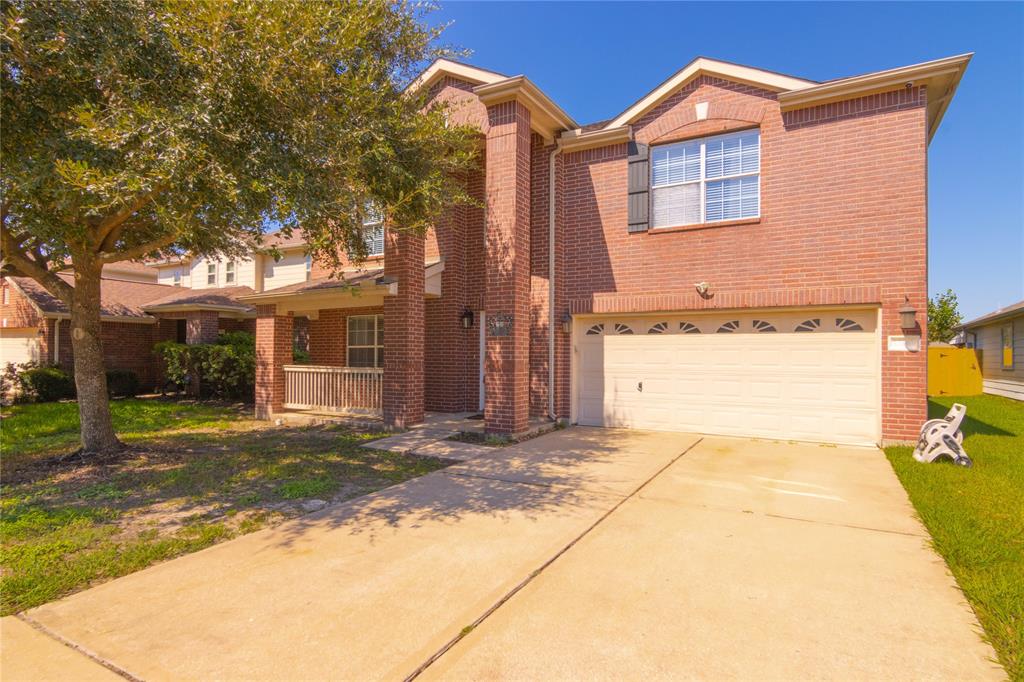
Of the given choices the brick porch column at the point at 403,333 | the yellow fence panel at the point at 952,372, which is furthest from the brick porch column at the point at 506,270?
the yellow fence panel at the point at 952,372

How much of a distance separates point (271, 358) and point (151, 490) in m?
6.32

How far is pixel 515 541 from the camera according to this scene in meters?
4.41

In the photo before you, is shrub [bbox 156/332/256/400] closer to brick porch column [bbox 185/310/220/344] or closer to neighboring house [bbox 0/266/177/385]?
brick porch column [bbox 185/310/220/344]

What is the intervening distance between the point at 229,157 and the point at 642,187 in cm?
759

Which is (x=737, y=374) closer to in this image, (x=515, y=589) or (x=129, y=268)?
(x=515, y=589)

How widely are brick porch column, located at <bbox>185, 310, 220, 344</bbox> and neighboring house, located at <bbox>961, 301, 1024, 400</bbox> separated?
25508 millimetres

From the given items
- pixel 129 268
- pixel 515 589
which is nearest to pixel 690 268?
pixel 515 589

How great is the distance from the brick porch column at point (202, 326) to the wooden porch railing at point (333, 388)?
6.15m

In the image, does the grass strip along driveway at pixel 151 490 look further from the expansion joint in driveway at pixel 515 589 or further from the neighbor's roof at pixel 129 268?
the neighbor's roof at pixel 129 268

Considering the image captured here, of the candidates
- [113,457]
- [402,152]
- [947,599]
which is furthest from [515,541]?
[113,457]

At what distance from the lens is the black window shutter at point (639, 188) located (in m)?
10.2

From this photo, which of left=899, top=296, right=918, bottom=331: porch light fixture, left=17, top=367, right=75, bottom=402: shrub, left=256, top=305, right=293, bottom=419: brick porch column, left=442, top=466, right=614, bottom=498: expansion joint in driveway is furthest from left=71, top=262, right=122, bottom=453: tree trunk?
left=899, top=296, right=918, bottom=331: porch light fixture

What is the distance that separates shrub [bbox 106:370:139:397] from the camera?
53.5 ft

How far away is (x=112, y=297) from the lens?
59.8 feet
